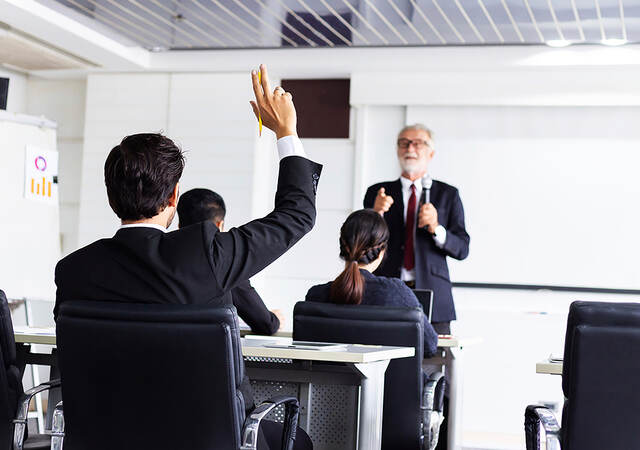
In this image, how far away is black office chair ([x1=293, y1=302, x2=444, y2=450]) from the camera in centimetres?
315

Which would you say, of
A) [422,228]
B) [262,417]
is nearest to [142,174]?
[262,417]

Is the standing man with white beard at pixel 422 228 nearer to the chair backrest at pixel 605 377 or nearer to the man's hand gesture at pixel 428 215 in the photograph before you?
the man's hand gesture at pixel 428 215

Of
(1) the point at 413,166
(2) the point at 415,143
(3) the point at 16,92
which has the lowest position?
(1) the point at 413,166

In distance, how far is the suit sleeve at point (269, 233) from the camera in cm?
204

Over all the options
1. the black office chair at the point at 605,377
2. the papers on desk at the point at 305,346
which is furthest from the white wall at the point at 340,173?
the black office chair at the point at 605,377

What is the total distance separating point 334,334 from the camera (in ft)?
10.4

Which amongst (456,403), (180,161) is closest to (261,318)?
(456,403)

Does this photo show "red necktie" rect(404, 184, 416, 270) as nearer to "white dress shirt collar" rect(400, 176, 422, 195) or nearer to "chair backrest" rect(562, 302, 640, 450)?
"white dress shirt collar" rect(400, 176, 422, 195)

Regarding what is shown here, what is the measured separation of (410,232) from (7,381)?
2918 mm

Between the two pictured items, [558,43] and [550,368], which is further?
[558,43]

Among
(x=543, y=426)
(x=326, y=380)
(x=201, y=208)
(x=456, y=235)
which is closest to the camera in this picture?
(x=543, y=426)

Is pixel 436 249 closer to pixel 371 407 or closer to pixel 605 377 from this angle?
pixel 371 407

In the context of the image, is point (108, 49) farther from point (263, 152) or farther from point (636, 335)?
point (636, 335)

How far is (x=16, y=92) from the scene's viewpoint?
7.96 m
